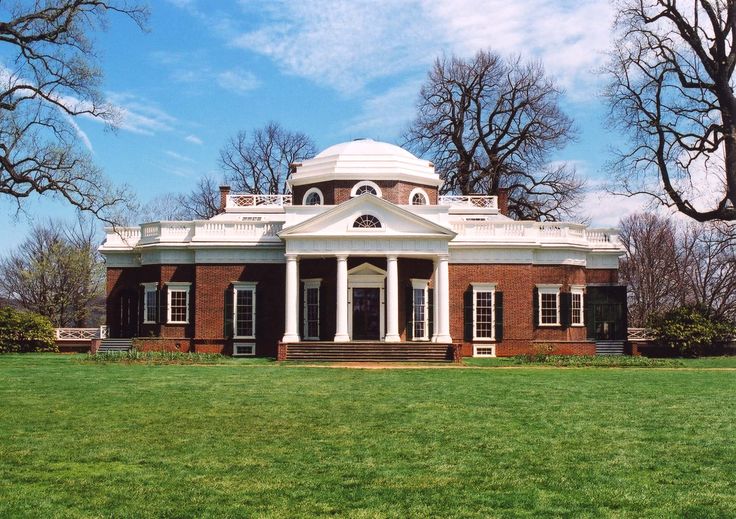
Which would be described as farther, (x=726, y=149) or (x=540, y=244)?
(x=540, y=244)

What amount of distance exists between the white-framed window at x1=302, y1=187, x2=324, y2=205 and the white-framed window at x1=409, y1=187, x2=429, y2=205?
436 centimetres

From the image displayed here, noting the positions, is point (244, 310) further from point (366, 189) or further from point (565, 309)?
point (565, 309)

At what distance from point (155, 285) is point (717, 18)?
25.9m

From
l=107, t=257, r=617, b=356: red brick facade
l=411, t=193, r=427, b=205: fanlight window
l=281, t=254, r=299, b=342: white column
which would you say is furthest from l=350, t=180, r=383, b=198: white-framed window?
l=281, t=254, r=299, b=342: white column

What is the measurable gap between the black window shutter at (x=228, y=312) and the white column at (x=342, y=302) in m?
5.20

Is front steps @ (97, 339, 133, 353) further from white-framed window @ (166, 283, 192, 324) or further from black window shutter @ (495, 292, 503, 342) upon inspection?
black window shutter @ (495, 292, 503, 342)

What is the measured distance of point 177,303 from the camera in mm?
36812

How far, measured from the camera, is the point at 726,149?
1227 inches

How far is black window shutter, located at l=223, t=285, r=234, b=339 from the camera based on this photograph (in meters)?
36.1

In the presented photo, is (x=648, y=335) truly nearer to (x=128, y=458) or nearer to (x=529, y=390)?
(x=529, y=390)

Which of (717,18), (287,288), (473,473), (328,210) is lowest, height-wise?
(473,473)

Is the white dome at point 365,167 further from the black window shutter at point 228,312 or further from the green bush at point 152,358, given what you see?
the green bush at point 152,358

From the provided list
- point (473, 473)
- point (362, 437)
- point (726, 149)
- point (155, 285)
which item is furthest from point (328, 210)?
point (473, 473)

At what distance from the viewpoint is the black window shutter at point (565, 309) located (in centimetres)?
3681
